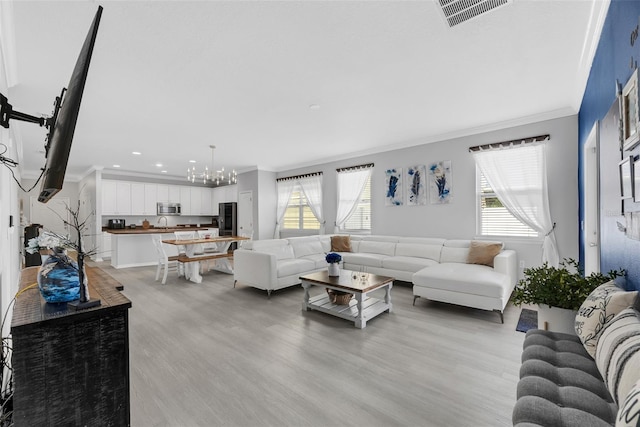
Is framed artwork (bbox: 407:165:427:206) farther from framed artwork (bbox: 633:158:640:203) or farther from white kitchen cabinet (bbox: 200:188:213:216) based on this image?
white kitchen cabinet (bbox: 200:188:213:216)

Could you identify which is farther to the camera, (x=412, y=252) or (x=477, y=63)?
(x=412, y=252)

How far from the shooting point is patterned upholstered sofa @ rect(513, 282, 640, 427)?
99 centimetres

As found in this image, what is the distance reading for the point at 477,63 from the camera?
8.68 ft

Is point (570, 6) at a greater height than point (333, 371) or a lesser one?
greater

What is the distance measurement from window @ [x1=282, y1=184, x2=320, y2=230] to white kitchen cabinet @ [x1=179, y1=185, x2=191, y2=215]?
3.80m

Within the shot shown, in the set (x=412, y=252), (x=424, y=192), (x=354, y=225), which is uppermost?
(x=424, y=192)

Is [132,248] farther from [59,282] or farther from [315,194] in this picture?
[59,282]

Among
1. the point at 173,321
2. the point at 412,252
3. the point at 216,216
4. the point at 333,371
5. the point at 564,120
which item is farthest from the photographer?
the point at 216,216

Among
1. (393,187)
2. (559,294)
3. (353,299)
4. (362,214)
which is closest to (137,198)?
(362,214)

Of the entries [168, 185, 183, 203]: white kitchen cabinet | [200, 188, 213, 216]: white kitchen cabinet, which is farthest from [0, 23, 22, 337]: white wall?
[200, 188, 213, 216]: white kitchen cabinet

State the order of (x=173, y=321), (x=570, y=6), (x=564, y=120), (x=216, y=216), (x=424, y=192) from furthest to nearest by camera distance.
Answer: (x=216, y=216), (x=424, y=192), (x=564, y=120), (x=173, y=321), (x=570, y=6)

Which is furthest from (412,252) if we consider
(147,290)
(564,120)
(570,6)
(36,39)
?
(36,39)

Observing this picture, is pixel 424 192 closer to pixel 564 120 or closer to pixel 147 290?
pixel 564 120

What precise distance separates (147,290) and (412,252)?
14.8 feet
